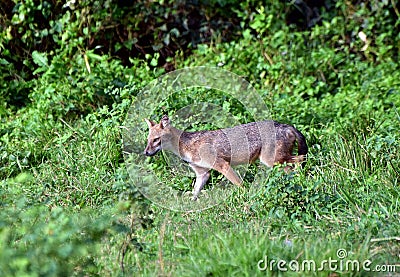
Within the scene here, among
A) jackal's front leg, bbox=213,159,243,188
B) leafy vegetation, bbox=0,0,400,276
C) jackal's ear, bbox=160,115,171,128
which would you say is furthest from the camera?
jackal's ear, bbox=160,115,171,128

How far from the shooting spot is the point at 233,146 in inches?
316

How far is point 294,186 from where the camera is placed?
6.61 m

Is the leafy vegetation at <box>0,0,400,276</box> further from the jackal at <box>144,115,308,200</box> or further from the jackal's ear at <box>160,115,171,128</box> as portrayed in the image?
the jackal's ear at <box>160,115,171,128</box>

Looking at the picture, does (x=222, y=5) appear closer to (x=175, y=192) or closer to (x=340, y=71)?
(x=340, y=71)

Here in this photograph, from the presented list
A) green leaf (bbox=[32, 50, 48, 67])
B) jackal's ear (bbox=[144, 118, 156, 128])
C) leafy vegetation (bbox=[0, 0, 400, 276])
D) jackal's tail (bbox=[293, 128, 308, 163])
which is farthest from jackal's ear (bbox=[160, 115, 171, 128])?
green leaf (bbox=[32, 50, 48, 67])

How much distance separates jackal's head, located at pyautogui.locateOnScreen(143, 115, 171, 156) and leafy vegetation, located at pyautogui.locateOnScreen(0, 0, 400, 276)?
1.29ft

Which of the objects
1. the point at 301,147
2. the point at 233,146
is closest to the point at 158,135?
the point at 233,146

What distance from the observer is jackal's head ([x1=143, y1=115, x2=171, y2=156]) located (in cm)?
786

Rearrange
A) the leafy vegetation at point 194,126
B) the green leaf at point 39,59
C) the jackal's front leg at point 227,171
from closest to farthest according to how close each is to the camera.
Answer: the leafy vegetation at point 194,126 < the jackal's front leg at point 227,171 < the green leaf at point 39,59

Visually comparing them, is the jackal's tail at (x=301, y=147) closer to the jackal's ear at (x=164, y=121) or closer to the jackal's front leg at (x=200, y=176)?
the jackal's front leg at (x=200, y=176)

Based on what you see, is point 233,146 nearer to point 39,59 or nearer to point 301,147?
point 301,147

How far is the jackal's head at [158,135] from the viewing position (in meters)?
7.86

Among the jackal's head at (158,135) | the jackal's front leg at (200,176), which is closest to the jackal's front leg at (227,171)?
the jackal's front leg at (200,176)

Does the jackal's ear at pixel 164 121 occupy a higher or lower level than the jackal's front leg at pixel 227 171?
higher
